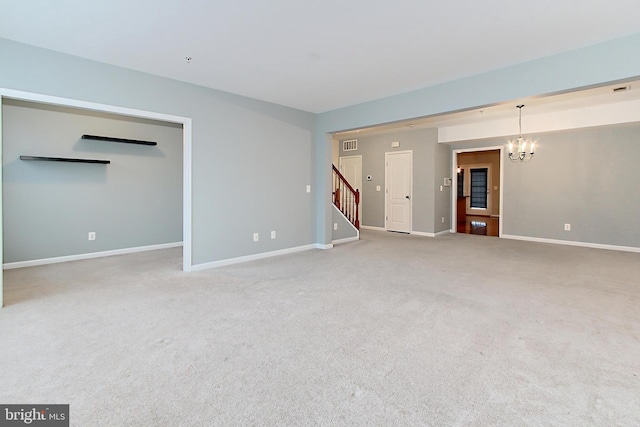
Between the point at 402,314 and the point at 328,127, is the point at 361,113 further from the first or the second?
the point at 402,314

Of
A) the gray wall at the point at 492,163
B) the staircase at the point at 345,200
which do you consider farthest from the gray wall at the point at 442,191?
the gray wall at the point at 492,163

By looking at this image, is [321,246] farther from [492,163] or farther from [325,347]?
[492,163]

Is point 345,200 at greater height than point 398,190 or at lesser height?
lesser

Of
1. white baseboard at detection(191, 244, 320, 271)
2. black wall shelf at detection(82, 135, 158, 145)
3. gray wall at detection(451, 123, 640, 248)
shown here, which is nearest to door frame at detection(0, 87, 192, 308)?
white baseboard at detection(191, 244, 320, 271)

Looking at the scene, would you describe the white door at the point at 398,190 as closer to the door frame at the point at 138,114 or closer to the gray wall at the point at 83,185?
the gray wall at the point at 83,185

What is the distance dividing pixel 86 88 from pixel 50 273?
2593 millimetres

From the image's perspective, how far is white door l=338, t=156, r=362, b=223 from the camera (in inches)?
365

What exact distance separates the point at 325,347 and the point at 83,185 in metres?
5.19

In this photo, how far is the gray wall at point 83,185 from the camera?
15.4ft

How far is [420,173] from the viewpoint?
800 centimetres

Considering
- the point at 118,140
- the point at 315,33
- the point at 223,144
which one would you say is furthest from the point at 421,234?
the point at 118,140

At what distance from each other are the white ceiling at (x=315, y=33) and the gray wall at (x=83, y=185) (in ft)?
7.22

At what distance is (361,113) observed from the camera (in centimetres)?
538

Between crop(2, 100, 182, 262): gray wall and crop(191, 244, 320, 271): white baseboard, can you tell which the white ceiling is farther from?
crop(191, 244, 320, 271): white baseboard
